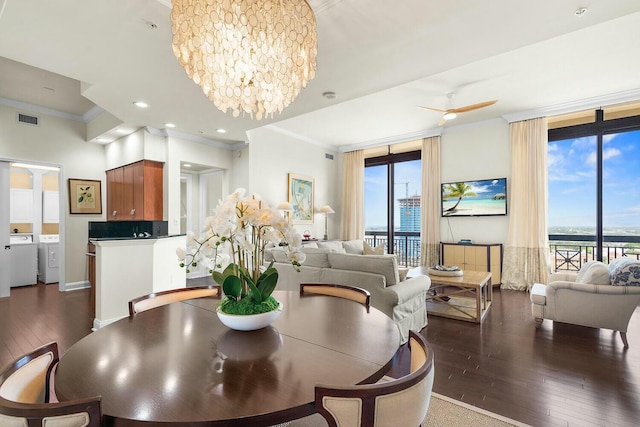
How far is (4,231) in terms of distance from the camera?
495 cm

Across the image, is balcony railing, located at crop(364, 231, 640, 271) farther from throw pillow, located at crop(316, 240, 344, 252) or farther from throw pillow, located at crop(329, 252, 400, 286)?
throw pillow, located at crop(329, 252, 400, 286)

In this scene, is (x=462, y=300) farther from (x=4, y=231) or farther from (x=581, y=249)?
(x=4, y=231)

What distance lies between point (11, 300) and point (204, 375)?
5906 millimetres

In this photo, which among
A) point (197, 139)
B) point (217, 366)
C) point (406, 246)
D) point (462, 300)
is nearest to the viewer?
point (217, 366)

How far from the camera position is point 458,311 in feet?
13.2

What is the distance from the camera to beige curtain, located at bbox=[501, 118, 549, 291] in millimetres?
5234

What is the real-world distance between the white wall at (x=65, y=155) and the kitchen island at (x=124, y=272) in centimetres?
280

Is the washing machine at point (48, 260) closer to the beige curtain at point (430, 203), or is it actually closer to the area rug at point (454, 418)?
the area rug at point (454, 418)

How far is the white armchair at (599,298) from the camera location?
295cm

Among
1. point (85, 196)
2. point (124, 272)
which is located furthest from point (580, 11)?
point (85, 196)

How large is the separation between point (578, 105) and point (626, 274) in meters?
3.35

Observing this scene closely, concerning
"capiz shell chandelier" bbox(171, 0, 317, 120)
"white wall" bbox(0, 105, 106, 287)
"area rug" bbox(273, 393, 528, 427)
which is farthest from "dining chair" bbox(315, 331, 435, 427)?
"white wall" bbox(0, 105, 106, 287)

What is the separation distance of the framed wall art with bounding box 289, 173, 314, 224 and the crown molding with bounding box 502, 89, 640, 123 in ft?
13.5

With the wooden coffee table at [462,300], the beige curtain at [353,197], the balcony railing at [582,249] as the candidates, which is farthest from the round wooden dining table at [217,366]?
the beige curtain at [353,197]
